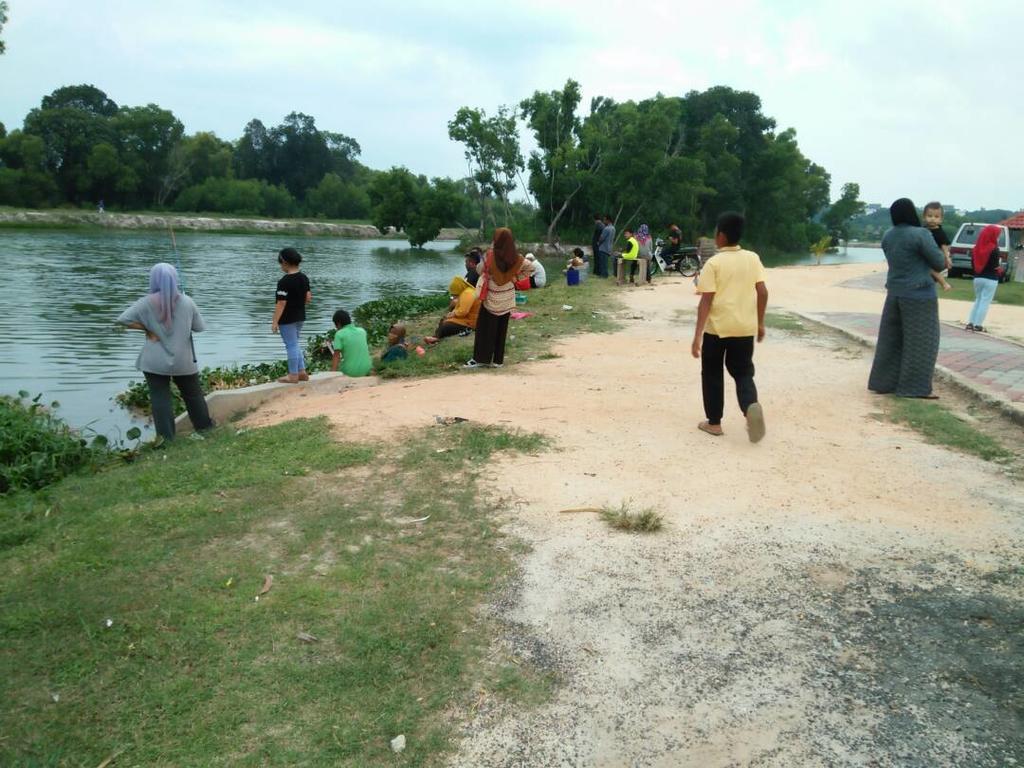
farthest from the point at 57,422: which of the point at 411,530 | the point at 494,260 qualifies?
the point at 411,530

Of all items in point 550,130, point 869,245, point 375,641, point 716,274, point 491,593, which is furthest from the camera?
point 869,245

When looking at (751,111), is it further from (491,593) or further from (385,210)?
(491,593)

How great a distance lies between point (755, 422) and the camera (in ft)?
17.8

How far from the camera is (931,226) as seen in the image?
296 inches

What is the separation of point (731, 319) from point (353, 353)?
4821 mm

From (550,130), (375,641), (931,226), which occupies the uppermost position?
(550,130)

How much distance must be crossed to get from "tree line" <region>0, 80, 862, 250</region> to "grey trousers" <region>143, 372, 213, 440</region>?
41.1 meters

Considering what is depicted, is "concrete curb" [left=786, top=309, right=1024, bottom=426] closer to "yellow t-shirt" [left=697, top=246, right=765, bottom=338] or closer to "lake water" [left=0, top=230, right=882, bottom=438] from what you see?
"yellow t-shirt" [left=697, top=246, right=765, bottom=338]

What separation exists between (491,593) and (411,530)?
0.75m

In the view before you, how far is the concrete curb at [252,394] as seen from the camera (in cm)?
763

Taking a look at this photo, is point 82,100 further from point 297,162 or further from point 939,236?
point 939,236

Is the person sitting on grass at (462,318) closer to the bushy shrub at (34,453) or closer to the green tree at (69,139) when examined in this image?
the bushy shrub at (34,453)

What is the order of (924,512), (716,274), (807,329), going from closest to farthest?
(924,512), (716,274), (807,329)

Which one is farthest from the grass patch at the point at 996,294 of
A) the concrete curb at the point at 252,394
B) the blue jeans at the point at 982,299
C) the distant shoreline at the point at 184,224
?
the distant shoreline at the point at 184,224
